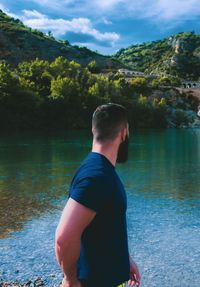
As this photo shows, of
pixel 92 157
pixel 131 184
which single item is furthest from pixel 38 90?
pixel 92 157

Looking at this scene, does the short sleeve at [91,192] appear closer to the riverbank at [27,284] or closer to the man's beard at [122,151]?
the man's beard at [122,151]

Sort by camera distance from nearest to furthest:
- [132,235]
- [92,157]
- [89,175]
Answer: [89,175], [92,157], [132,235]

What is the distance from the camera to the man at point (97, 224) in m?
4.11

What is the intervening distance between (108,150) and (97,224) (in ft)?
2.53

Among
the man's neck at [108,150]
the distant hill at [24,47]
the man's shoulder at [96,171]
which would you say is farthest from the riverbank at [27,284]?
the distant hill at [24,47]

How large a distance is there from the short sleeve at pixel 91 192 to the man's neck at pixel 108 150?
0.45 meters

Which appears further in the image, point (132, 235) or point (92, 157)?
point (132, 235)

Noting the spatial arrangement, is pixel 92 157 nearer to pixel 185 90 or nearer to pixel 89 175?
pixel 89 175

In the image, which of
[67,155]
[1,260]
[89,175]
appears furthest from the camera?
[67,155]

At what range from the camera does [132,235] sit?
15.6 m

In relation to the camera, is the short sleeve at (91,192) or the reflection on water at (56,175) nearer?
the short sleeve at (91,192)

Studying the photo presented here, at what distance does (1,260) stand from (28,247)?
4.24 feet

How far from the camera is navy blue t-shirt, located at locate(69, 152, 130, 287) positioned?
411 cm

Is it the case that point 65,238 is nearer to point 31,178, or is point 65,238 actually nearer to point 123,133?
point 123,133
